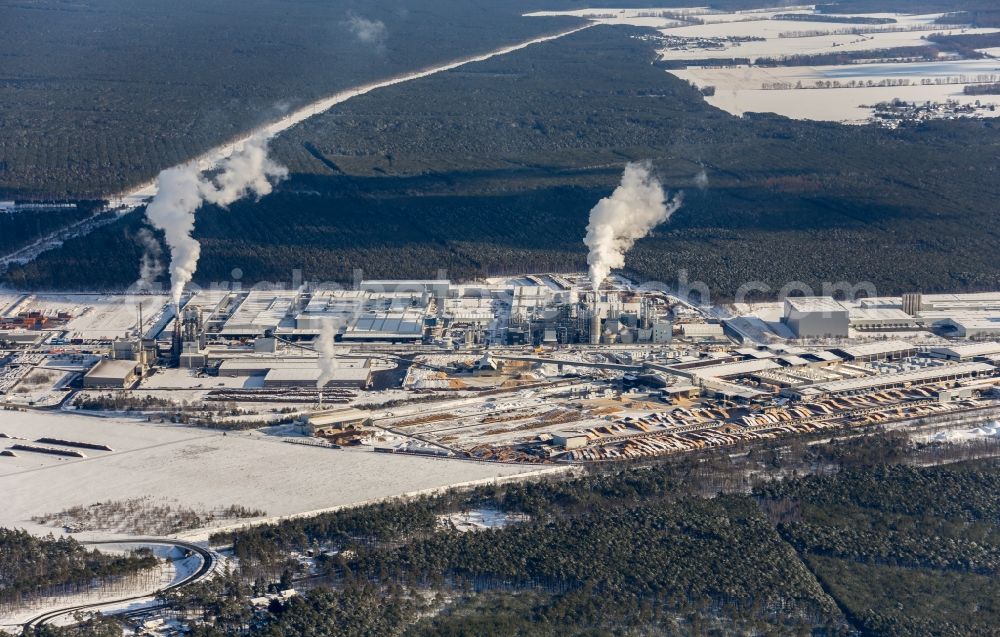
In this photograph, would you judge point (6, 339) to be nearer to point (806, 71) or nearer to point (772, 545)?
point (772, 545)

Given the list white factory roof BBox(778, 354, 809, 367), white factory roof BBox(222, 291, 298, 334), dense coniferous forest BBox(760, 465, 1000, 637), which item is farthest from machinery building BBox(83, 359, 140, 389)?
dense coniferous forest BBox(760, 465, 1000, 637)

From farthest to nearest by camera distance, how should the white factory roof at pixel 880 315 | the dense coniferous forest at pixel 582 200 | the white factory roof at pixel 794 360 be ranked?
the dense coniferous forest at pixel 582 200 → the white factory roof at pixel 880 315 → the white factory roof at pixel 794 360

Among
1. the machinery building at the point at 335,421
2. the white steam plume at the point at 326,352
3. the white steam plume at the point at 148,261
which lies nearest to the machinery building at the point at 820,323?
the white steam plume at the point at 326,352

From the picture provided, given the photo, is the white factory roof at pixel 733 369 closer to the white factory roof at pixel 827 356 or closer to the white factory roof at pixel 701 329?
the white factory roof at pixel 827 356

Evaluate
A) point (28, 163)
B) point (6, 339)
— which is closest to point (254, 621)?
point (6, 339)

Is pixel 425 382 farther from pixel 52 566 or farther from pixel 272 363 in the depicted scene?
pixel 52 566

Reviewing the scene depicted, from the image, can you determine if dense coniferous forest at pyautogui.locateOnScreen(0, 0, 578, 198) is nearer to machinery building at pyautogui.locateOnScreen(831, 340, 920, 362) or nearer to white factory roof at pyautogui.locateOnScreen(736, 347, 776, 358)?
white factory roof at pyautogui.locateOnScreen(736, 347, 776, 358)
